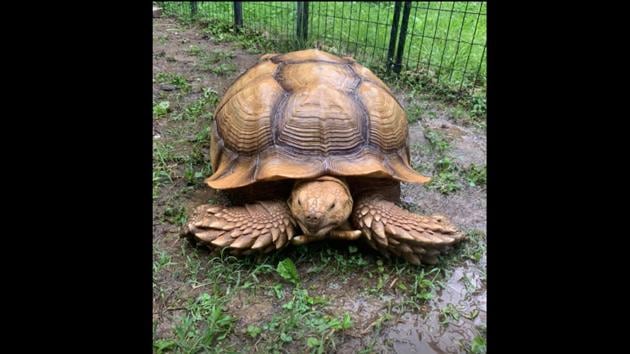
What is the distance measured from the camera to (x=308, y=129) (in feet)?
8.36

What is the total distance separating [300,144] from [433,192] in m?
1.29

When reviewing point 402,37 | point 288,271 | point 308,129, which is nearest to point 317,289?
point 288,271

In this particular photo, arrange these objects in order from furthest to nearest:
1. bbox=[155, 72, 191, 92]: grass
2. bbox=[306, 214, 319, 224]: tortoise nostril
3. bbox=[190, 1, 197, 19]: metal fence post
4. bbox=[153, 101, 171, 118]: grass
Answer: bbox=[190, 1, 197, 19]: metal fence post < bbox=[155, 72, 191, 92]: grass < bbox=[153, 101, 171, 118]: grass < bbox=[306, 214, 319, 224]: tortoise nostril

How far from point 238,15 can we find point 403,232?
17.4 ft

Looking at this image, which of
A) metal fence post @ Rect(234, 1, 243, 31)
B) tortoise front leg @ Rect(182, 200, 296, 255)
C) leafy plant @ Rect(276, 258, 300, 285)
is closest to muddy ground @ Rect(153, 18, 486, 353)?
leafy plant @ Rect(276, 258, 300, 285)

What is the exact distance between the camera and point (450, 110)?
4758mm

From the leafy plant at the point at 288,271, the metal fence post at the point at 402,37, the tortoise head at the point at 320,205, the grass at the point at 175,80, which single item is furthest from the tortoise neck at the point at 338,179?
the metal fence post at the point at 402,37

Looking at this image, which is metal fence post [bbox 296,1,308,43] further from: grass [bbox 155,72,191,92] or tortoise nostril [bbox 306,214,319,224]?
tortoise nostril [bbox 306,214,319,224]

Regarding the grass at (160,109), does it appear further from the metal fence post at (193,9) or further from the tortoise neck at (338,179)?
the metal fence post at (193,9)

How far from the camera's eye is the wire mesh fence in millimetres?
5316

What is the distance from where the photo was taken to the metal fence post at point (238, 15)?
6.68 metres

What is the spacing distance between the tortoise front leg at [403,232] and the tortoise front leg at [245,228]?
0.43 metres

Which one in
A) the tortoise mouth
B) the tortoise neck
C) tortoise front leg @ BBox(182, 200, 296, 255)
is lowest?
tortoise front leg @ BBox(182, 200, 296, 255)

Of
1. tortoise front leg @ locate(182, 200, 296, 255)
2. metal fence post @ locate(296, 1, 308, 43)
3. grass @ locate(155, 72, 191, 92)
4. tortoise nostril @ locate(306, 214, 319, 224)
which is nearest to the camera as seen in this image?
tortoise nostril @ locate(306, 214, 319, 224)
